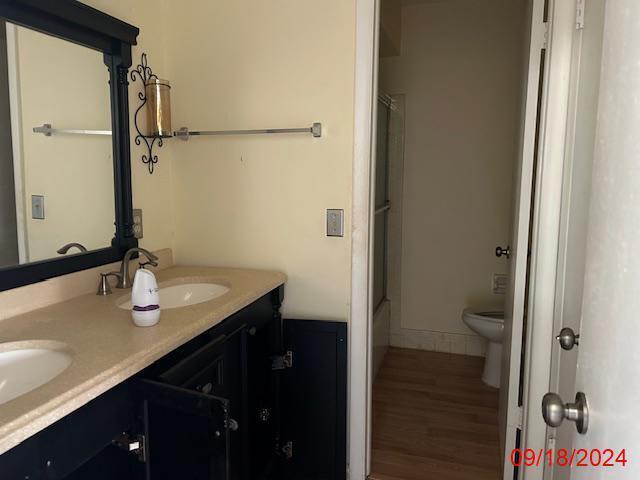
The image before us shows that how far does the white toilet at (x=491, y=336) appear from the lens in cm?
301

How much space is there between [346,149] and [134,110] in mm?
849

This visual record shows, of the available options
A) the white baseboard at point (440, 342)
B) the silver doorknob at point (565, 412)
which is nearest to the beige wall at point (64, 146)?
the silver doorknob at point (565, 412)

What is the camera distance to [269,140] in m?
2.07

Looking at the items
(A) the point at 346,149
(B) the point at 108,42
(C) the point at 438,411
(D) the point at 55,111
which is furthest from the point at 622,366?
(C) the point at 438,411

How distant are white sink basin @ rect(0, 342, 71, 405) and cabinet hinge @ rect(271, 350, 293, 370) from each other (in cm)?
93

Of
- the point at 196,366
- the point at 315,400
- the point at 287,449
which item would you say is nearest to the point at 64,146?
the point at 196,366

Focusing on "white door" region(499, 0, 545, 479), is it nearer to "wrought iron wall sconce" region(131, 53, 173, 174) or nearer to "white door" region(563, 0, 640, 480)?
"white door" region(563, 0, 640, 480)

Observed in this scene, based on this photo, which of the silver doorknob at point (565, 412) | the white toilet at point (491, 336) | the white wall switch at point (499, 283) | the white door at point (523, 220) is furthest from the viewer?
the white wall switch at point (499, 283)

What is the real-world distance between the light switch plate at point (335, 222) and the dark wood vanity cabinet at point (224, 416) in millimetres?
329

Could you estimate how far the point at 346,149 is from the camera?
6.51ft

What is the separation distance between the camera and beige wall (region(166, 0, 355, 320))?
198cm

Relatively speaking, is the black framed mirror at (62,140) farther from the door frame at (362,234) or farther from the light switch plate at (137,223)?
the door frame at (362,234)

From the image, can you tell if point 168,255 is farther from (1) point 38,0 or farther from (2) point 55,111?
(1) point 38,0

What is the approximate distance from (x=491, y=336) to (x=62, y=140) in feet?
8.33
